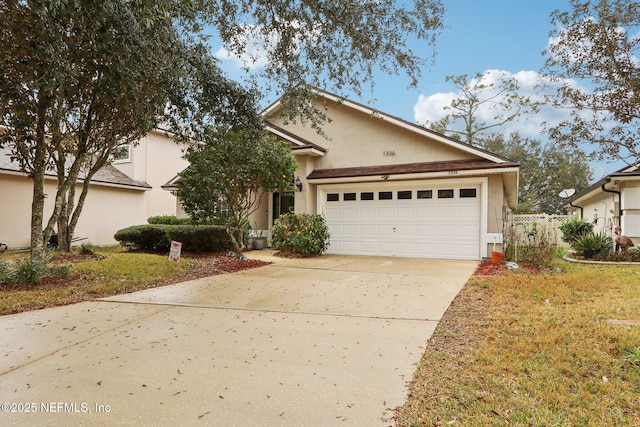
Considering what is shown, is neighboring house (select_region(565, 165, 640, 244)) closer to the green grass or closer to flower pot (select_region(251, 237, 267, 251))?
flower pot (select_region(251, 237, 267, 251))

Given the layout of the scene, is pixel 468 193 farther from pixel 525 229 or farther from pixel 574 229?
pixel 574 229

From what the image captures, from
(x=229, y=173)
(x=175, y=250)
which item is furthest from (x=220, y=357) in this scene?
(x=229, y=173)

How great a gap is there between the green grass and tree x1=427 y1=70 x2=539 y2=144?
24751 millimetres

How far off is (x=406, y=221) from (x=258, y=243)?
564 centimetres

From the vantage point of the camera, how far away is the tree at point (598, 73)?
753 centimetres

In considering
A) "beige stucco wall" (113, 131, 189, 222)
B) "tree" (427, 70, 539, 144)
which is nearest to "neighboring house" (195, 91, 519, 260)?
"beige stucco wall" (113, 131, 189, 222)

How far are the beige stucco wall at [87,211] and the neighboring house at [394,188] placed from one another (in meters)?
7.34

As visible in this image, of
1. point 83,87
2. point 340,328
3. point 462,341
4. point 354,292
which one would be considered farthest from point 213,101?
point 462,341

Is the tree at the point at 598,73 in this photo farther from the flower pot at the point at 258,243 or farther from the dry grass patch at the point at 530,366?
the flower pot at the point at 258,243

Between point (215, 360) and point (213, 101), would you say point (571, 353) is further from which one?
point (213, 101)

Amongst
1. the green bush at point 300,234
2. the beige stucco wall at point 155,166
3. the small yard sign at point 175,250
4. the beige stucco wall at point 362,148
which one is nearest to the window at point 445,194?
the beige stucco wall at point 362,148

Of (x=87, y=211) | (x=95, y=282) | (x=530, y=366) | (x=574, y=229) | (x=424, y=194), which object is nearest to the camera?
(x=530, y=366)

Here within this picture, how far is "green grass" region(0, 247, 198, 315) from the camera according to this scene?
19.5ft

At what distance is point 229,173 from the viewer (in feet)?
31.2
